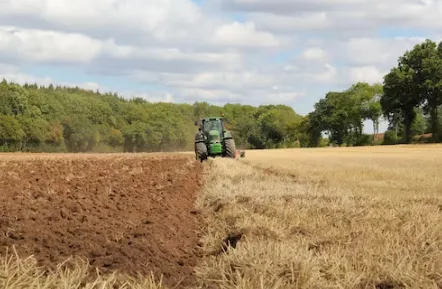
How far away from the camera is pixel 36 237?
23.7 feet

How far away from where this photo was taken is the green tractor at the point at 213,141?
2964cm

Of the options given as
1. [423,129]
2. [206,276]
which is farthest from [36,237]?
[423,129]

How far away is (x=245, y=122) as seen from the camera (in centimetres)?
11481

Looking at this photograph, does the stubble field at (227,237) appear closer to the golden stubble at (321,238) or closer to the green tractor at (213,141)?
the golden stubble at (321,238)

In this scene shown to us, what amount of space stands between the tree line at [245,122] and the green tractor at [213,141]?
44306 mm

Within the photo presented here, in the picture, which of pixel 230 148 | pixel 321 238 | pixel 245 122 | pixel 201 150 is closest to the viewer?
pixel 321 238

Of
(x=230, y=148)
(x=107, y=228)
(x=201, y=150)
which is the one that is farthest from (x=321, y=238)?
(x=230, y=148)

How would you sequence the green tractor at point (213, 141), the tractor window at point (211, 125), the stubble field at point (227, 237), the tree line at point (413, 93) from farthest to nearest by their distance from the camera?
the tree line at point (413, 93) → the tractor window at point (211, 125) → the green tractor at point (213, 141) → the stubble field at point (227, 237)

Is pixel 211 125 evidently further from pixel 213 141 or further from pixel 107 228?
pixel 107 228

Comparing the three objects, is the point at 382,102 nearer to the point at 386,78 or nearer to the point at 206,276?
the point at 386,78

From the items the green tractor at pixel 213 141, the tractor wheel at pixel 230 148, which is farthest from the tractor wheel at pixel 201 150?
the tractor wheel at pixel 230 148

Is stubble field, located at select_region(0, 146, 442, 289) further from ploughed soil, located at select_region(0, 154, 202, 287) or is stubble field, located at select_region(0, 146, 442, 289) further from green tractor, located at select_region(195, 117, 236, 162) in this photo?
green tractor, located at select_region(195, 117, 236, 162)

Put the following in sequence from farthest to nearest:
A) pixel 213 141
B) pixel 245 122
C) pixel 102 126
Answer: pixel 245 122
pixel 102 126
pixel 213 141

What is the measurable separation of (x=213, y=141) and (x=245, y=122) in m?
85.3
